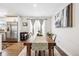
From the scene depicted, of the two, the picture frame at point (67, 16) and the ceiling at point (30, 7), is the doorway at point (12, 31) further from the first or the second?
the picture frame at point (67, 16)

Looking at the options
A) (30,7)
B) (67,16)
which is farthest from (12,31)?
(67,16)

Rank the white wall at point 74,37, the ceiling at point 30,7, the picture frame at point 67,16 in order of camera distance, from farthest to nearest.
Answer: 1. the ceiling at point 30,7
2. the picture frame at point 67,16
3. the white wall at point 74,37

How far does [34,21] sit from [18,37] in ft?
5.47

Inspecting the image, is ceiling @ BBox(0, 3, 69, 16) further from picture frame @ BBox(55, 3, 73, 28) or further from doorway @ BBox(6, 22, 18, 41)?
doorway @ BBox(6, 22, 18, 41)

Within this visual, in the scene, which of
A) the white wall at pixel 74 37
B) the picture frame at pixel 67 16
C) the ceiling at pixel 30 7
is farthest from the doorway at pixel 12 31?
the white wall at pixel 74 37

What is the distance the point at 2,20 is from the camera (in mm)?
8750

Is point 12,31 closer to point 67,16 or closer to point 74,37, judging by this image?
point 67,16

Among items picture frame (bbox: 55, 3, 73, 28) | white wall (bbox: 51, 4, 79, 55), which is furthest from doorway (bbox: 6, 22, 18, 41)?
white wall (bbox: 51, 4, 79, 55)

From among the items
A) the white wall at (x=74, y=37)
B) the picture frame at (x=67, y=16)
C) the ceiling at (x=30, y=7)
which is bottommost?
the white wall at (x=74, y=37)

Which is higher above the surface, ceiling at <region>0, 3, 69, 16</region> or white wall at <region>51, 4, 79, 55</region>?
ceiling at <region>0, 3, 69, 16</region>

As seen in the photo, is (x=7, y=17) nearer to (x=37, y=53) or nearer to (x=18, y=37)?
(x=18, y=37)

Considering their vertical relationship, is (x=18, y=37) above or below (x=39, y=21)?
below

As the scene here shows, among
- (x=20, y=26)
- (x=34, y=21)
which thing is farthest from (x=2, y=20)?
(x=34, y=21)

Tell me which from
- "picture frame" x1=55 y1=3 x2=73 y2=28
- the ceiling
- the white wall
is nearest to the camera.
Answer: the white wall
